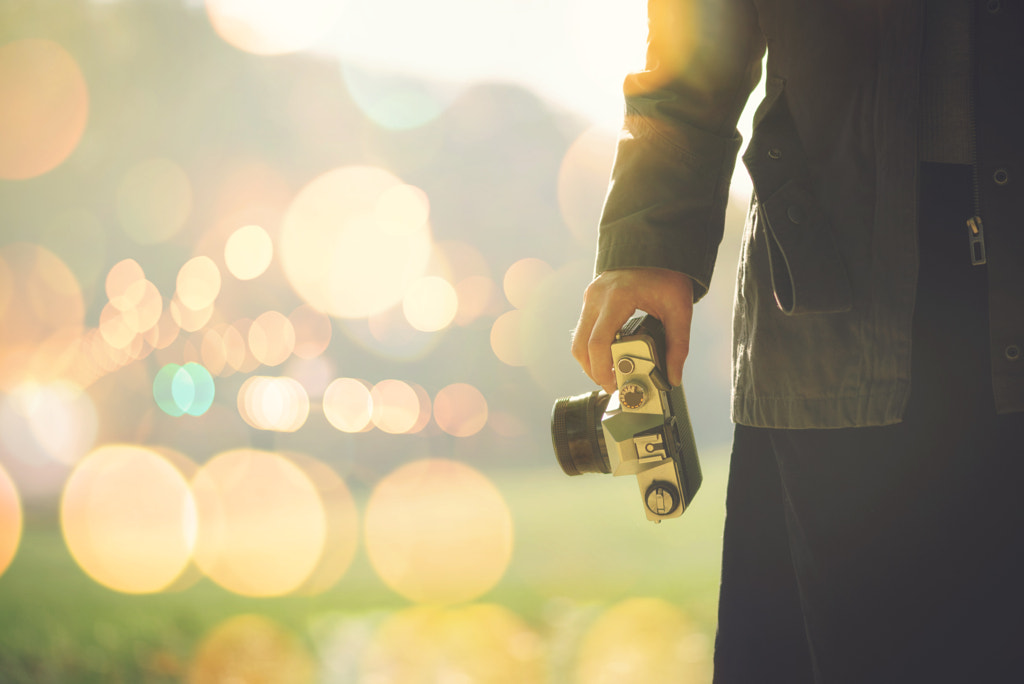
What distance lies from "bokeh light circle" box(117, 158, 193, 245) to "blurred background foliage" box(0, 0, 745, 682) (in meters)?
0.02

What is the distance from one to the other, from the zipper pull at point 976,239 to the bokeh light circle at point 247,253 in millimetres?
5389

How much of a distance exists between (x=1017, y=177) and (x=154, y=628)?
2.95 metres

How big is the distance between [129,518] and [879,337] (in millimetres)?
4452

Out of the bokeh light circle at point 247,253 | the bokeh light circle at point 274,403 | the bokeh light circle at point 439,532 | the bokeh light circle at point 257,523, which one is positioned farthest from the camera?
the bokeh light circle at point 247,253

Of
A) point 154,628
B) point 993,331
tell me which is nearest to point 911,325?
point 993,331

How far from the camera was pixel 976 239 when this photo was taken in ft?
1.87

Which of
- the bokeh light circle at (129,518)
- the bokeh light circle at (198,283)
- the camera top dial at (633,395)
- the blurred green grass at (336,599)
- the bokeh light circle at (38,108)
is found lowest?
the blurred green grass at (336,599)

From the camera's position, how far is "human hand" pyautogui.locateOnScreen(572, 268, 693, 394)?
29.1 inches

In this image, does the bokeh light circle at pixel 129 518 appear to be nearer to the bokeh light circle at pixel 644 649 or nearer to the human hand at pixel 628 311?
the bokeh light circle at pixel 644 649

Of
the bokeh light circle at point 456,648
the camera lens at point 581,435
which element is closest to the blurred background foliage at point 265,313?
the bokeh light circle at point 456,648

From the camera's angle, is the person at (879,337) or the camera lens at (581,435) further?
the camera lens at (581,435)

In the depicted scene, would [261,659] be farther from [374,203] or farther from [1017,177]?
[374,203]

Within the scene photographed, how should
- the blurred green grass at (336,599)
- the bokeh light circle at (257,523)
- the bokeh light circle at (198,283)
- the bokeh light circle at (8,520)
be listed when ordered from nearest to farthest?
1. the blurred green grass at (336,599)
2. the bokeh light circle at (257,523)
3. the bokeh light circle at (8,520)
4. the bokeh light circle at (198,283)

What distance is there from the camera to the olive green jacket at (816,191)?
56 cm
